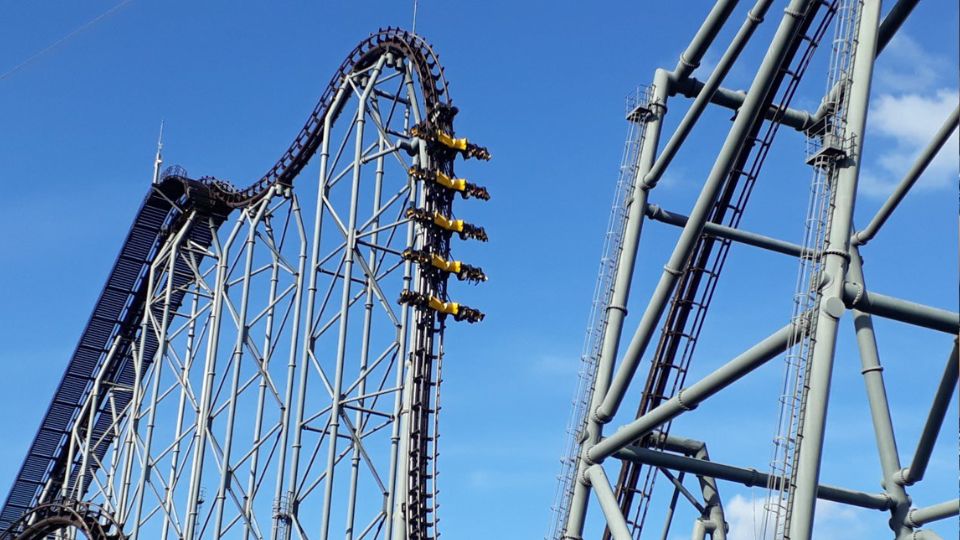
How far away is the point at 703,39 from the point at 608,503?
5036mm

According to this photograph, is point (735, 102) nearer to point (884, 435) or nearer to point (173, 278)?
point (884, 435)

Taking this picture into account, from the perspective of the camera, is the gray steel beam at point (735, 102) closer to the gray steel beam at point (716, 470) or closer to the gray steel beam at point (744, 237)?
the gray steel beam at point (744, 237)

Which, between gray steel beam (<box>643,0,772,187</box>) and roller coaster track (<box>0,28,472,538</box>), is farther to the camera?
roller coaster track (<box>0,28,472,538</box>)

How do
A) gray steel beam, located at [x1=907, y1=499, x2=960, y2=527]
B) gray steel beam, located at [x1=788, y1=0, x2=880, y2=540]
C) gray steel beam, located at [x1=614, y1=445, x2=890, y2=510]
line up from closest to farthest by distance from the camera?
gray steel beam, located at [x1=788, y1=0, x2=880, y2=540] < gray steel beam, located at [x1=907, y1=499, x2=960, y2=527] < gray steel beam, located at [x1=614, y1=445, x2=890, y2=510]

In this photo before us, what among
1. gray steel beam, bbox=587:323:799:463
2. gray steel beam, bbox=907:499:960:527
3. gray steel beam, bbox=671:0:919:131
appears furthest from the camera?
gray steel beam, bbox=671:0:919:131

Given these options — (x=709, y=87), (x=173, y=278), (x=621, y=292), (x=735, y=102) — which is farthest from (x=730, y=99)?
(x=173, y=278)

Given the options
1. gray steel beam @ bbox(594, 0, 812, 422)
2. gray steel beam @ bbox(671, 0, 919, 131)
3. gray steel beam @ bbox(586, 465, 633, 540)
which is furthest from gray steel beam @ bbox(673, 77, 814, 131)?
gray steel beam @ bbox(586, 465, 633, 540)

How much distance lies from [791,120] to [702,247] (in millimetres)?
1792

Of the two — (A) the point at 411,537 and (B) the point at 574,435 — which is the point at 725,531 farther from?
(A) the point at 411,537

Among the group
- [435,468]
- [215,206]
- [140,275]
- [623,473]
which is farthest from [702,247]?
[140,275]

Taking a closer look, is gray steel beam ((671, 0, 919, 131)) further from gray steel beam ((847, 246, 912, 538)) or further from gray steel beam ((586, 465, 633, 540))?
gray steel beam ((586, 465, 633, 540))

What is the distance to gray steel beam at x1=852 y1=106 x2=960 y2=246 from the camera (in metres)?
12.6

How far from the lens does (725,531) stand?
592 inches

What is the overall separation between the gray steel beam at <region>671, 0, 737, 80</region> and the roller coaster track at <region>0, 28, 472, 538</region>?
713cm
